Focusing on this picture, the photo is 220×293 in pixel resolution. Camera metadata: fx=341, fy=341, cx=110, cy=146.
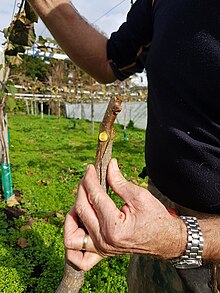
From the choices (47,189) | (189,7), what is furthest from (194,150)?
(47,189)

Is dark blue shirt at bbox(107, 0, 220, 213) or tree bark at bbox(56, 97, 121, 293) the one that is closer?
tree bark at bbox(56, 97, 121, 293)

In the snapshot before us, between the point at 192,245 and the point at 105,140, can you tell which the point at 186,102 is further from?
the point at 192,245

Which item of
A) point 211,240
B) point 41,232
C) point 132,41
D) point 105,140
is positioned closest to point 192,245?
point 211,240

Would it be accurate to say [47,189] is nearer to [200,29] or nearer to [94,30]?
[94,30]

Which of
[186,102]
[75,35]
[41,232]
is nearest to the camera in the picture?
[186,102]

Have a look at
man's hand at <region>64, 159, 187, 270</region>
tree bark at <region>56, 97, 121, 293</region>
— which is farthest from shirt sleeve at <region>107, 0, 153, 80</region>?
man's hand at <region>64, 159, 187, 270</region>

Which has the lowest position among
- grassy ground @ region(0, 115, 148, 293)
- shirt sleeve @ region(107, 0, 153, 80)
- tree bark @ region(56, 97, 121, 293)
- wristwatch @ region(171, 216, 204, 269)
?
grassy ground @ region(0, 115, 148, 293)

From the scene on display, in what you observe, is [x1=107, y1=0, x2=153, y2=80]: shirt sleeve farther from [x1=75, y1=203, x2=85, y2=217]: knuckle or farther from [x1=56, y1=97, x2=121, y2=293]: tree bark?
[x1=75, y1=203, x2=85, y2=217]: knuckle
